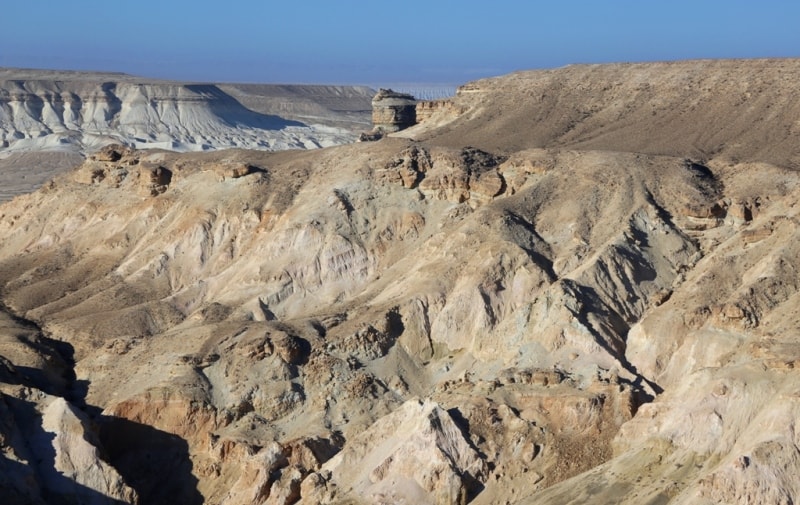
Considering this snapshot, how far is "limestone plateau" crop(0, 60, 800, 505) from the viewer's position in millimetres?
35156

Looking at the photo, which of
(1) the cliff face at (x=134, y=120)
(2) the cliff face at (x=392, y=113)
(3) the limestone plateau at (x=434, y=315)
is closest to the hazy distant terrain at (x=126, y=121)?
(1) the cliff face at (x=134, y=120)

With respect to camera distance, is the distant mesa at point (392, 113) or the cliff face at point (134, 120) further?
the cliff face at point (134, 120)

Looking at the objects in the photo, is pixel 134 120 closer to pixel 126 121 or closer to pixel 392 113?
pixel 126 121

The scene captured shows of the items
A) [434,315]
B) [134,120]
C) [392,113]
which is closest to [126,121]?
[134,120]

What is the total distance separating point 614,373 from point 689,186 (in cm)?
1181

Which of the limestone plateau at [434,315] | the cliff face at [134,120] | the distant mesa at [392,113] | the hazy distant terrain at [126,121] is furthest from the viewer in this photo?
the cliff face at [134,120]

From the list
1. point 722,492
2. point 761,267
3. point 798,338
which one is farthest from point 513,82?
point 722,492

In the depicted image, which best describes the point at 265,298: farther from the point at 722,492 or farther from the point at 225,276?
the point at 722,492

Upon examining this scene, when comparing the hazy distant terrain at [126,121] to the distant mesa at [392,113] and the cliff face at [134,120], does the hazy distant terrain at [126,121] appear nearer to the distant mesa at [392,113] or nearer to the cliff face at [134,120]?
the cliff face at [134,120]

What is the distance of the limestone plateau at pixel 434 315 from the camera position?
1384 inches

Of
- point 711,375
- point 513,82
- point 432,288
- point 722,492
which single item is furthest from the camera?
point 513,82

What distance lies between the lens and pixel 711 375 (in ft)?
115

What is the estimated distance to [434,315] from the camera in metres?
43.8

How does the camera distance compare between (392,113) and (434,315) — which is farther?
(392,113)
